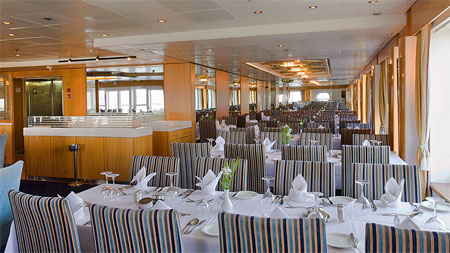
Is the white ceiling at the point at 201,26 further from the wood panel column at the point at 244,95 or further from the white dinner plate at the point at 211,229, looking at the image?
the wood panel column at the point at 244,95

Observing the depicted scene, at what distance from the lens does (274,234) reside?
1684 mm

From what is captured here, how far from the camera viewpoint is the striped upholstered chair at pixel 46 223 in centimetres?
211

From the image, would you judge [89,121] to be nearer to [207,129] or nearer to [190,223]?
[207,129]

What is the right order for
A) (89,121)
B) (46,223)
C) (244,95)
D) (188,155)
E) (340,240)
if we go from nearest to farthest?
(340,240) → (46,223) → (188,155) → (89,121) → (244,95)

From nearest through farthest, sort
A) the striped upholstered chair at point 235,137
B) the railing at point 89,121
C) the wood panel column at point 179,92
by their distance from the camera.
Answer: the striped upholstered chair at point 235,137 < the railing at point 89,121 < the wood panel column at point 179,92

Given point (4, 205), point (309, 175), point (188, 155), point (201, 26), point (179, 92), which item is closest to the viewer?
point (309, 175)

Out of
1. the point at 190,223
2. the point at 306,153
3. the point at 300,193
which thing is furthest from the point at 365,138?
the point at 190,223

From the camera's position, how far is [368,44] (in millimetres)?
7523

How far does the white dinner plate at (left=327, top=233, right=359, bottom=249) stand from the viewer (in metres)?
1.94

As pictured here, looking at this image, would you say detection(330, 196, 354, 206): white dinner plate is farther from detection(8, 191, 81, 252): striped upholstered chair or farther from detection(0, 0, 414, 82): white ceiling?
detection(0, 0, 414, 82): white ceiling

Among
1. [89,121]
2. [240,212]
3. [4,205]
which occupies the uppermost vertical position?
[89,121]

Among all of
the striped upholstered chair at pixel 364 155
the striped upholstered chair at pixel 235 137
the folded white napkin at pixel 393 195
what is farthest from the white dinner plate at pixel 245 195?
the striped upholstered chair at pixel 235 137

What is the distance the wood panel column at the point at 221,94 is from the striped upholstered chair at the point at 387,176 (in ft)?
33.2

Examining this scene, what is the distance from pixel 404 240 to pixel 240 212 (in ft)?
4.22
